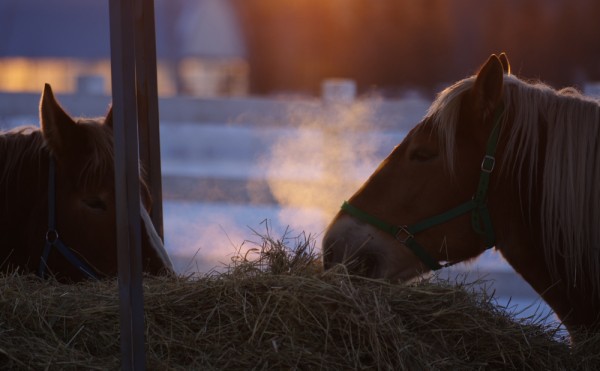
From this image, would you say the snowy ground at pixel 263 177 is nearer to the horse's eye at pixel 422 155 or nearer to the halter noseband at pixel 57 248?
the horse's eye at pixel 422 155

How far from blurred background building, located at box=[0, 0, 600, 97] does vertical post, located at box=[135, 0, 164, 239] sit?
7.09m

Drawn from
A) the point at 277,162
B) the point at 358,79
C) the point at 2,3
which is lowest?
the point at 277,162

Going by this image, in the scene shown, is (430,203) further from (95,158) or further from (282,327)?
(95,158)

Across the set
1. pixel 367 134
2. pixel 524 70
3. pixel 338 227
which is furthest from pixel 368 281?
pixel 524 70

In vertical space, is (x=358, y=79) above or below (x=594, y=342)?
above

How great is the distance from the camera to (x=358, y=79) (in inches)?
452

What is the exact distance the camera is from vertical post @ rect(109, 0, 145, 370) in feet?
5.57

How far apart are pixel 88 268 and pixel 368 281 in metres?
0.99

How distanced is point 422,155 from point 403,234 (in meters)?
0.26

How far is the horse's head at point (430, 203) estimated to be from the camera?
7.80ft

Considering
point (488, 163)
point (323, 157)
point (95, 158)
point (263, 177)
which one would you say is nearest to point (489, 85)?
point (488, 163)

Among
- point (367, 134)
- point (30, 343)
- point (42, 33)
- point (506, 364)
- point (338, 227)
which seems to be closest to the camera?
point (30, 343)

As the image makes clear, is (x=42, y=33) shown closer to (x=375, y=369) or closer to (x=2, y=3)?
(x=2, y=3)

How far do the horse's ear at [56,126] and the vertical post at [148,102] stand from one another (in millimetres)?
455
